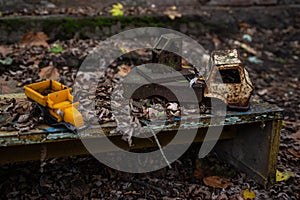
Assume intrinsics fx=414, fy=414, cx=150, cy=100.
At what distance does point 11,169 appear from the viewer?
3.06 m

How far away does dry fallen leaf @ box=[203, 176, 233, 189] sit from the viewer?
120 inches

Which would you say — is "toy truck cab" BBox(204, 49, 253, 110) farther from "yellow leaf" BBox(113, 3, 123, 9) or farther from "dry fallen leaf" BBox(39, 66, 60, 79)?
"yellow leaf" BBox(113, 3, 123, 9)

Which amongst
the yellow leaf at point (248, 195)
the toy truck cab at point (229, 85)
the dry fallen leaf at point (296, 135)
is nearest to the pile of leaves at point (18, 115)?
the toy truck cab at point (229, 85)

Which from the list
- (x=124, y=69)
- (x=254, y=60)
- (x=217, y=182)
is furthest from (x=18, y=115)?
(x=254, y=60)

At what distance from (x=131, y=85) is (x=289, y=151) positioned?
1.53 m

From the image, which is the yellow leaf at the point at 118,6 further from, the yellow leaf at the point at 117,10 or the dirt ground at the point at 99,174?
the dirt ground at the point at 99,174

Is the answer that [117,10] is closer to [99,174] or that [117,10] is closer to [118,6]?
[118,6]

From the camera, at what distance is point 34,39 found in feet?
14.9

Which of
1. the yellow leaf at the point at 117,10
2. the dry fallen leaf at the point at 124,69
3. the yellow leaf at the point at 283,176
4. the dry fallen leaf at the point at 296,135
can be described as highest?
the yellow leaf at the point at 117,10

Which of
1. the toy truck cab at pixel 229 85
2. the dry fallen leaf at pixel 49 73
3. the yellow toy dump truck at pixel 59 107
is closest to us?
the yellow toy dump truck at pixel 59 107

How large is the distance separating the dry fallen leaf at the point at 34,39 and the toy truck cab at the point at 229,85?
2.40 metres

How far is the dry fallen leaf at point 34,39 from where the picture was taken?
14.8 feet

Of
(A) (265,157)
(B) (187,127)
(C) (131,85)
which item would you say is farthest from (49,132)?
(A) (265,157)

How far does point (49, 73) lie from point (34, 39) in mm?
727
